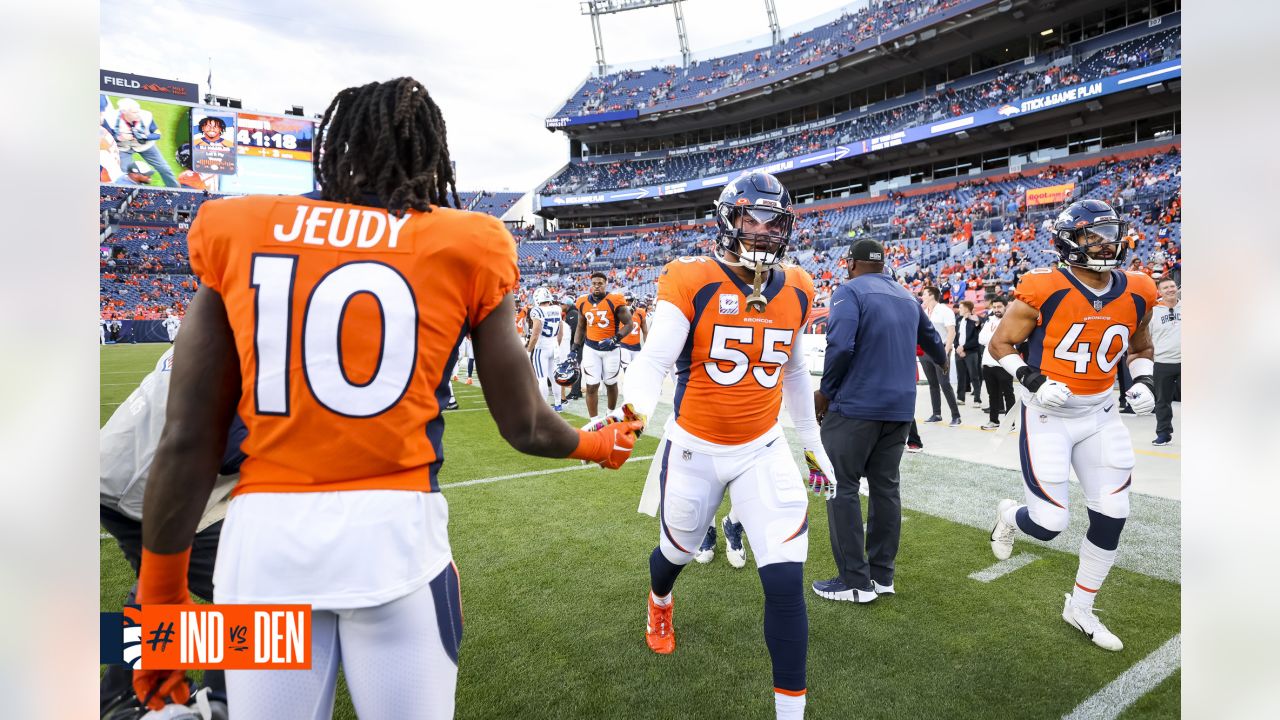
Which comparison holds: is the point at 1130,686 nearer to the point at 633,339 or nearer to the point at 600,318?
the point at 600,318

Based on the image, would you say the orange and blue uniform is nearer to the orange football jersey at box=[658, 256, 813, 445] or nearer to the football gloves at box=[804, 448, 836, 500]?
the football gloves at box=[804, 448, 836, 500]

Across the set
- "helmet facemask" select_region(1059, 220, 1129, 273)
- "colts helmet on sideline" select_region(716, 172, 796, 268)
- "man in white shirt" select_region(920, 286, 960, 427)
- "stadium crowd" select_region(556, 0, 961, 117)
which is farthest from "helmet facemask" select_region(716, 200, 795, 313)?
"stadium crowd" select_region(556, 0, 961, 117)

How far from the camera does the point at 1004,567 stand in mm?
4184

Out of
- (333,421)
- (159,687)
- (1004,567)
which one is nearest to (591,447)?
(333,421)

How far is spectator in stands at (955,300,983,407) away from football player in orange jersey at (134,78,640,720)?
958 cm

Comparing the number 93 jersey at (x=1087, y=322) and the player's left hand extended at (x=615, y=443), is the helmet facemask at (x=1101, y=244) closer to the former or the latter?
the number 93 jersey at (x=1087, y=322)

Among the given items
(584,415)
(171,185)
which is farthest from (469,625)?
(171,185)

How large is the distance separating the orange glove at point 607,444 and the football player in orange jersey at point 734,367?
0.65 m

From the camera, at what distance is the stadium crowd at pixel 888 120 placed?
25125 millimetres

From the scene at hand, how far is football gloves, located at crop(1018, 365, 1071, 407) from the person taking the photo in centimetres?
331

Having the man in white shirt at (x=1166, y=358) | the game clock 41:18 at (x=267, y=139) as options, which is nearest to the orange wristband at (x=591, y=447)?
the man in white shirt at (x=1166, y=358)

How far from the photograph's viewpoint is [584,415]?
33.4ft
